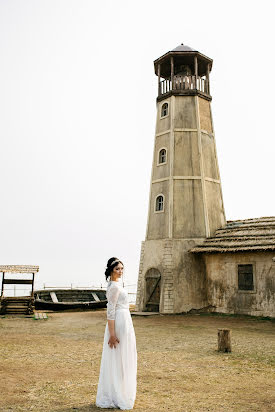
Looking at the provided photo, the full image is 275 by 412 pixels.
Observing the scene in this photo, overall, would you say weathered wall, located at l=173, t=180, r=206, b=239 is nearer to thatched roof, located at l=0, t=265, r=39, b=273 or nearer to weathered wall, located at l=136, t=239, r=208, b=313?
weathered wall, located at l=136, t=239, r=208, b=313

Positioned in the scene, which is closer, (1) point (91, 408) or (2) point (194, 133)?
(1) point (91, 408)

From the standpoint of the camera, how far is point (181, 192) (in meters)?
21.2

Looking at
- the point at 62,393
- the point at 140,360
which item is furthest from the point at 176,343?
the point at 62,393

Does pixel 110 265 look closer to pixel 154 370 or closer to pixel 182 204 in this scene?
pixel 154 370

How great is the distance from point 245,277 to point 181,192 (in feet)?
20.4

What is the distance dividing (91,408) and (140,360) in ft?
11.3

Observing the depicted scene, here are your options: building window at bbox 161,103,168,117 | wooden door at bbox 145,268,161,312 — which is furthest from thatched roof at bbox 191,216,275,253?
building window at bbox 161,103,168,117

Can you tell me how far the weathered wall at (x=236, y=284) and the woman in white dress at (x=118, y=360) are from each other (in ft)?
44.5

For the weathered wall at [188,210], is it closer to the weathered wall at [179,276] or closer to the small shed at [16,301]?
the weathered wall at [179,276]

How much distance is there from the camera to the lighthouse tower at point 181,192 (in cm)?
1989

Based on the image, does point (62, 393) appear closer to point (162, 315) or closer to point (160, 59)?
point (162, 315)

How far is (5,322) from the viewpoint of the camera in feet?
54.0

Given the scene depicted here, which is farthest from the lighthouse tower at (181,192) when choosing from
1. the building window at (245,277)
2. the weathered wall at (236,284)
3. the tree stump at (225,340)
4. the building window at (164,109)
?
the tree stump at (225,340)

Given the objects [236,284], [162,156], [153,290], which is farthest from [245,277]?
[162,156]
